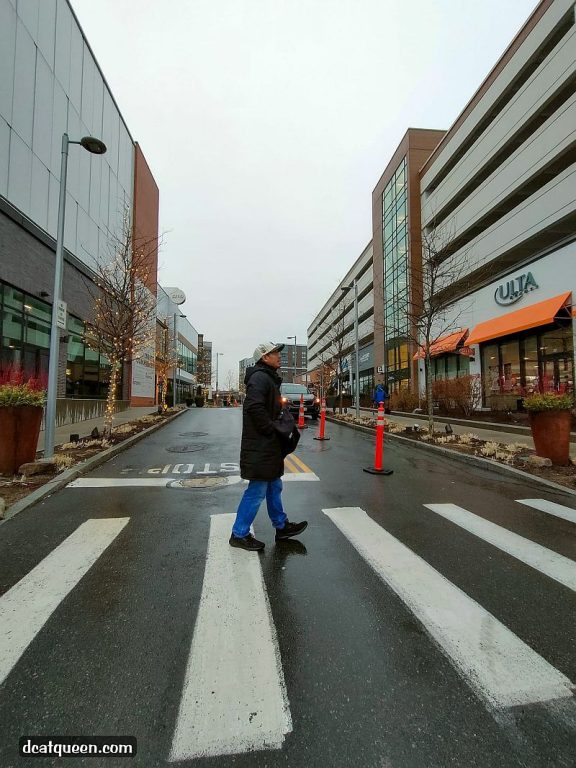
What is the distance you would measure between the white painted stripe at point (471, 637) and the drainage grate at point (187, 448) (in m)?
7.19

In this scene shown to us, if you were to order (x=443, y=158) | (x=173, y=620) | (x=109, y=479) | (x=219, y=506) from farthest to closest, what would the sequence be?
(x=443, y=158)
(x=109, y=479)
(x=219, y=506)
(x=173, y=620)

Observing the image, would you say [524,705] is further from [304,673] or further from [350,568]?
[350,568]

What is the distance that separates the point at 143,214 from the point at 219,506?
1184 inches

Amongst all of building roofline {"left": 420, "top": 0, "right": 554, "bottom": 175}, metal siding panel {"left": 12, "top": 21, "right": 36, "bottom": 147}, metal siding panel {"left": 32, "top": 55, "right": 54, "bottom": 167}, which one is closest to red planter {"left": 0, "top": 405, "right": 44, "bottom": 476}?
metal siding panel {"left": 12, "top": 21, "right": 36, "bottom": 147}

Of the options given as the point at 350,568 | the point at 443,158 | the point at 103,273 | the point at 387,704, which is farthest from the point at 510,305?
the point at 387,704

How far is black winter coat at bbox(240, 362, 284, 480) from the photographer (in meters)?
3.75

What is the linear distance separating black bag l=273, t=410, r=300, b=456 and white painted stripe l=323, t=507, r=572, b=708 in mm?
1201

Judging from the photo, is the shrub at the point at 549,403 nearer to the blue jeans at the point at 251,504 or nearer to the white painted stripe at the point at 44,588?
the blue jeans at the point at 251,504

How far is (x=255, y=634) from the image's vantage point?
2402mm

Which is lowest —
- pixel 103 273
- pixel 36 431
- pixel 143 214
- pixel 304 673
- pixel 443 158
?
pixel 304 673

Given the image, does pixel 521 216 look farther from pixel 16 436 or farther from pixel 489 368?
pixel 16 436

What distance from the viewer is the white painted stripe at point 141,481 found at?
6.31 meters

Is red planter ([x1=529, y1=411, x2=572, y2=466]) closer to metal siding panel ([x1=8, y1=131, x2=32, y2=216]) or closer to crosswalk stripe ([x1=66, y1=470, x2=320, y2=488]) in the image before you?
crosswalk stripe ([x1=66, y1=470, x2=320, y2=488])

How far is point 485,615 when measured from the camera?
2.61 m
